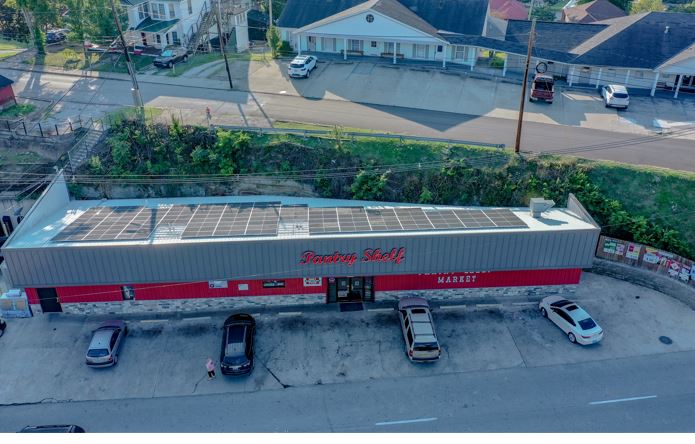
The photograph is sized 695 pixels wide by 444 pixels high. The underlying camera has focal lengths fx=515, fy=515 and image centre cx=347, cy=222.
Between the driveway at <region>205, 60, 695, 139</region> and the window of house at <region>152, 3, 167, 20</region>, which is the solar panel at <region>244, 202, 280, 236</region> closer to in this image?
the driveway at <region>205, 60, 695, 139</region>

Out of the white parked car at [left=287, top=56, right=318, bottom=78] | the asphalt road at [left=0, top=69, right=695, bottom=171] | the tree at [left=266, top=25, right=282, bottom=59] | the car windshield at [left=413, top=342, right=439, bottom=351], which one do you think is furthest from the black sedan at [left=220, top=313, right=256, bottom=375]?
the tree at [left=266, top=25, right=282, bottom=59]

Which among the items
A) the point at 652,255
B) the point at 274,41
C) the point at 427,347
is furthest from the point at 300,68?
the point at 652,255

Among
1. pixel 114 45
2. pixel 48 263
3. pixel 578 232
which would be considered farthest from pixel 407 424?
pixel 114 45

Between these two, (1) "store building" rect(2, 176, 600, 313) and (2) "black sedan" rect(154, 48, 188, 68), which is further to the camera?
(2) "black sedan" rect(154, 48, 188, 68)

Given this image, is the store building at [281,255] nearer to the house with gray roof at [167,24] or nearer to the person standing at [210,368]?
the person standing at [210,368]

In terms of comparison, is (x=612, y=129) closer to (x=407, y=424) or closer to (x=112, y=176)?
(x=407, y=424)

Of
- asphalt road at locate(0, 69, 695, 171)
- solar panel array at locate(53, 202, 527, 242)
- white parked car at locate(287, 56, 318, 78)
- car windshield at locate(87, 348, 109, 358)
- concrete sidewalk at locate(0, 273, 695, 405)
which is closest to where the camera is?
concrete sidewalk at locate(0, 273, 695, 405)

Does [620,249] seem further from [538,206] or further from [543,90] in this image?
[543,90]
